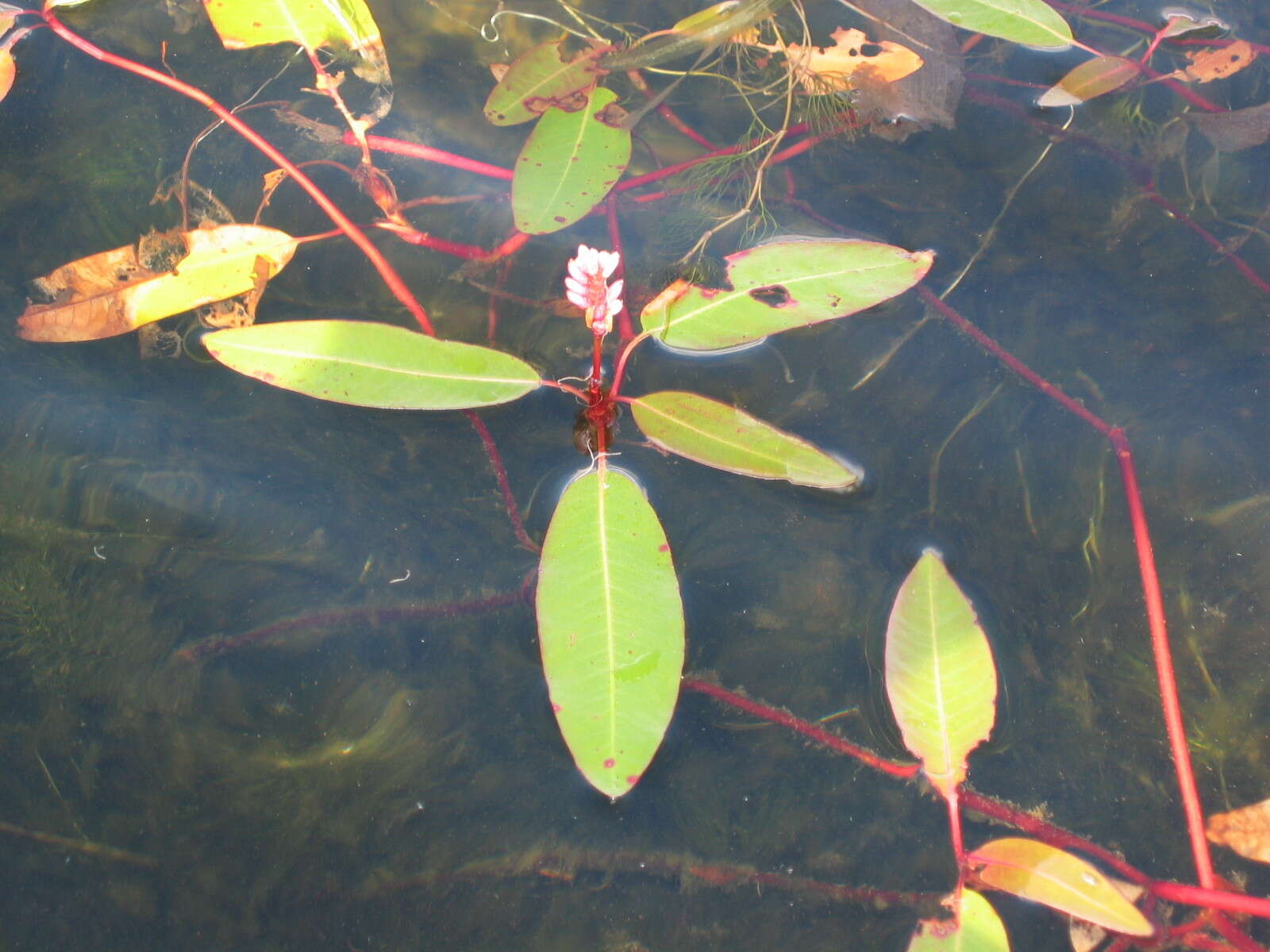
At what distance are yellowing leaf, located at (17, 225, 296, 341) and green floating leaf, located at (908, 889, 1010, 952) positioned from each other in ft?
5.37

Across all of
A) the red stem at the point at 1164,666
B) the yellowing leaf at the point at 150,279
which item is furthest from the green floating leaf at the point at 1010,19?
the yellowing leaf at the point at 150,279

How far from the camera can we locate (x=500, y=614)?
4.63 feet

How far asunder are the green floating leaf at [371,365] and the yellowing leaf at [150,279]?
242 millimetres

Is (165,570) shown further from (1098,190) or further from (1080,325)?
(1098,190)

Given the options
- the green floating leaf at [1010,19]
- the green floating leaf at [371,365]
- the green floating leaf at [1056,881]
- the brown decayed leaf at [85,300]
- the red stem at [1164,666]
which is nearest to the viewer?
the green floating leaf at [1056,881]

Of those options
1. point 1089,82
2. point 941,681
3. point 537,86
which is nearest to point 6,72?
point 537,86

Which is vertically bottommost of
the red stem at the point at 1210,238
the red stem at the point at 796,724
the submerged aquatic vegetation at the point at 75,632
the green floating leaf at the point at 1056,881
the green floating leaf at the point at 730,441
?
the green floating leaf at the point at 1056,881

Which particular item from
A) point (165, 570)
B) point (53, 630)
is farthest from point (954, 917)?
point (53, 630)

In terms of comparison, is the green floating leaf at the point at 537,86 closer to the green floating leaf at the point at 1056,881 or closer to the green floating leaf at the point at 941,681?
the green floating leaf at the point at 941,681

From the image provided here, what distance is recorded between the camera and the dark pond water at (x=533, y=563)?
132 centimetres

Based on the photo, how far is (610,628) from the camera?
50.7 inches

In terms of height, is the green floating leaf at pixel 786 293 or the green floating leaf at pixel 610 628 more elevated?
the green floating leaf at pixel 786 293

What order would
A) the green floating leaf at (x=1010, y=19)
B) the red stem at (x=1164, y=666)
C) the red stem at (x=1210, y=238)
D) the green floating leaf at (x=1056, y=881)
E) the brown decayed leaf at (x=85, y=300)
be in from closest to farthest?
the green floating leaf at (x=1056, y=881), the red stem at (x=1164, y=666), the brown decayed leaf at (x=85, y=300), the red stem at (x=1210, y=238), the green floating leaf at (x=1010, y=19)

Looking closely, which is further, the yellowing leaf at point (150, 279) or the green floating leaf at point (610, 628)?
the yellowing leaf at point (150, 279)
